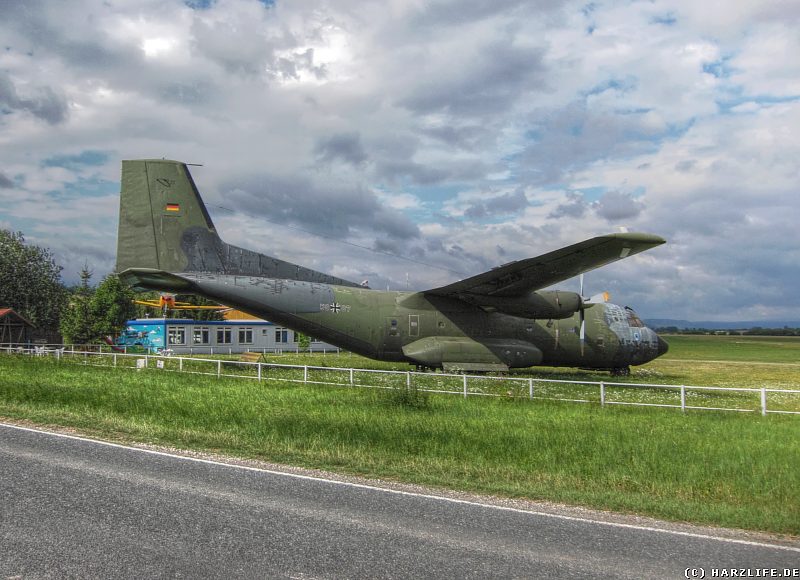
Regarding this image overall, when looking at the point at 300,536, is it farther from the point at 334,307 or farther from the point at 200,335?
the point at 200,335

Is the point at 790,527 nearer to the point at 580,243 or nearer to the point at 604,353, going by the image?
the point at 580,243

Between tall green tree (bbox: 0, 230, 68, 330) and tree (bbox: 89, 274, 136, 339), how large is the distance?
2427 cm

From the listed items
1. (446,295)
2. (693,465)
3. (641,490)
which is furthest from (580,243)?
(641,490)

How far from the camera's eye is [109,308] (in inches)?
2119

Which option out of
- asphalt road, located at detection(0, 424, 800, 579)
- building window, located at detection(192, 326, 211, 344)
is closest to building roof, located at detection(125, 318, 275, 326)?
building window, located at detection(192, 326, 211, 344)

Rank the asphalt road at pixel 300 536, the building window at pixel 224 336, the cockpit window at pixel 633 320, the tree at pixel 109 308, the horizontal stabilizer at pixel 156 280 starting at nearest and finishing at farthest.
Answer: the asphalt road at pixel 300 536 → the horizontal stabilizer at pixel 156 280 → the cockpit window at pixel 633 320 → the tree at pixel 109 308 → the building window at pixel 224 336

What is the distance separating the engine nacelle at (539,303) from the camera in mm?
26125

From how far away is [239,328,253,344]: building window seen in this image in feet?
193

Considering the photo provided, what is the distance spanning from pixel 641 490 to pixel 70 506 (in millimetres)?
8581

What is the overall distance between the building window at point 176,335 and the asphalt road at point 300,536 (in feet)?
152

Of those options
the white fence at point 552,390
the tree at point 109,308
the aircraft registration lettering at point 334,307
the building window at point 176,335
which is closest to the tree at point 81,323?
the tree at point 109,308

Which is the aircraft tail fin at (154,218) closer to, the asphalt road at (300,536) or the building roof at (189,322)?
the asphalt road at (300,536)

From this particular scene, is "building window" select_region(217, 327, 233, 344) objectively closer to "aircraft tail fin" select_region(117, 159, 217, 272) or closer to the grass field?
"aircraft tail fin" select_region(117, 159, 217, 272)

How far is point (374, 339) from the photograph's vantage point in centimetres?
2595
